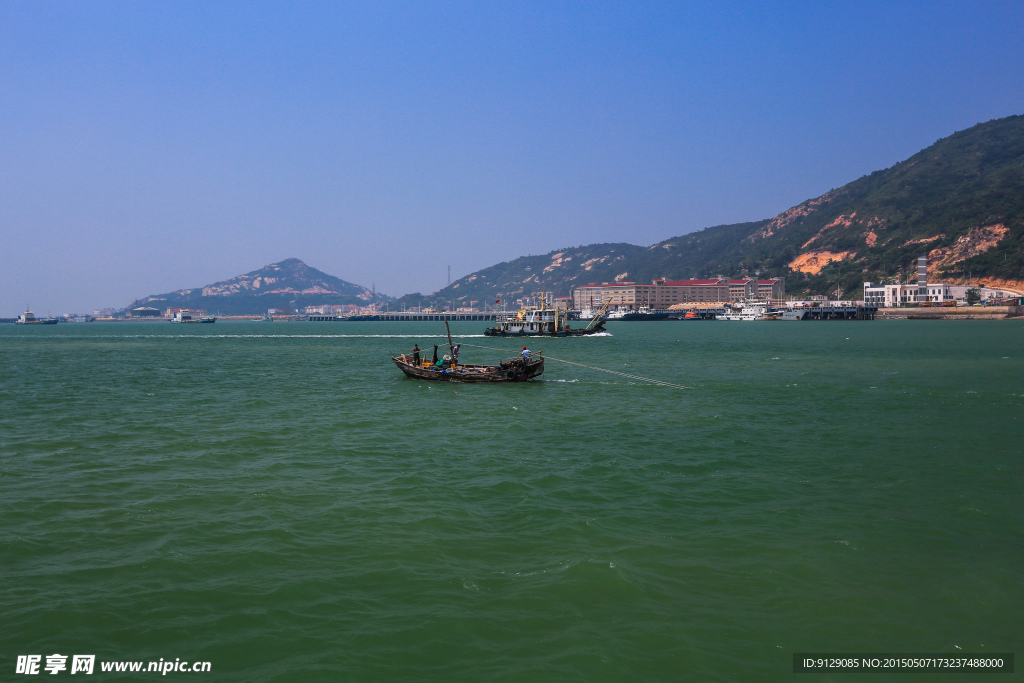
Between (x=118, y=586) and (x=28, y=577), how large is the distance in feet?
5.49

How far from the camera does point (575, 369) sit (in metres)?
45.5

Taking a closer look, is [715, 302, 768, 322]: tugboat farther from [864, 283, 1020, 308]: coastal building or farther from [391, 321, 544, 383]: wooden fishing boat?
[391, 321, 544, 383]: wooden fishing boat

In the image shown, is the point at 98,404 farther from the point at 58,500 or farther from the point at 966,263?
the point at 966,263

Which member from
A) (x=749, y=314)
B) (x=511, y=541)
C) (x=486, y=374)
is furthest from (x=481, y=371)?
(x=749, y=314)

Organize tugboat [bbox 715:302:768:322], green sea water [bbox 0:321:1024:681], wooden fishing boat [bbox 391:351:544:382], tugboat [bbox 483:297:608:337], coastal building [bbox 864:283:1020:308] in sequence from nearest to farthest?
green sea water [bbox 0:321:1024:681] → wooden fishing boat [bbox 391:351:544:382] → tugboat [bbox 483:297:608:337] → coastal building [bbox 864:283:1020:308] → tugboat [bbox 715:302:768:322]

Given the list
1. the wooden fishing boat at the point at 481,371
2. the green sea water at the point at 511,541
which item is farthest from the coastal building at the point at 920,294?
the green sea water at the point at 511,541

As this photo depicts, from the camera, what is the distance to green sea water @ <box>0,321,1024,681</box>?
8133 millimetres

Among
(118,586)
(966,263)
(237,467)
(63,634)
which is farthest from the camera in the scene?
(966,263)

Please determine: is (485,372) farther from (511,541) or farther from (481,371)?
(511,541)

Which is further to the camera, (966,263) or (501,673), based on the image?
(966,263)

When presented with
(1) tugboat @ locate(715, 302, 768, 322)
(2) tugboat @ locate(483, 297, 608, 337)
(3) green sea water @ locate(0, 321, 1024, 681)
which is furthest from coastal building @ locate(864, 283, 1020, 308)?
(3) green sea water @ locate(0, 321, 1024, 681)

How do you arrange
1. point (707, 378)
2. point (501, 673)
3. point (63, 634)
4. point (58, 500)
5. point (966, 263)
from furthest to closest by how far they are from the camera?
point (966, 263) < point (707, 378) < point (58, 500) < point (63, 634) < point (501, 673)

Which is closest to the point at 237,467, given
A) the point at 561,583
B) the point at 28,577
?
the point at 28,577

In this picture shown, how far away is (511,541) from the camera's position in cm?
1145
